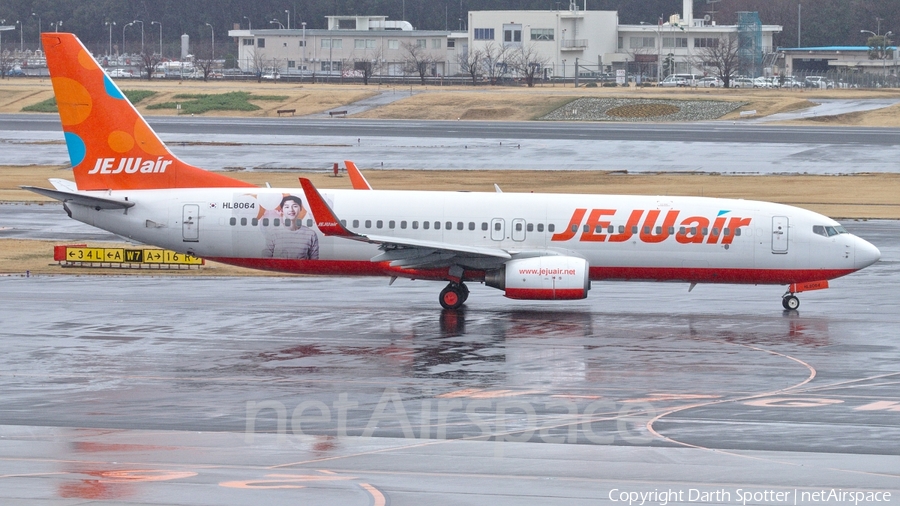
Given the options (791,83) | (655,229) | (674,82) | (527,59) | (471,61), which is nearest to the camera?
(655,229)

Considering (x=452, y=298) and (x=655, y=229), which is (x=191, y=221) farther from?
(x=655, y=229)

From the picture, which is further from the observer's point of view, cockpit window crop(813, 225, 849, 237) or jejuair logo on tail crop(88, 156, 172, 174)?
jejuair logo on tail crop(88, 156, 172, 174)

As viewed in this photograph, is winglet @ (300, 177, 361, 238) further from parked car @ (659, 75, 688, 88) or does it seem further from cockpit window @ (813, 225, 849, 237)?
parked car @ (659, 75, 688, 88)

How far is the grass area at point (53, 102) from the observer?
12738cm

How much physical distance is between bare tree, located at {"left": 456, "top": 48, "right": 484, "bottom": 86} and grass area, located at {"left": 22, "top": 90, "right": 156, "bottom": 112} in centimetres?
4500

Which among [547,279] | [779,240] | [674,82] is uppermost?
[674,82]

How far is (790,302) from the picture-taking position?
36.6 metres

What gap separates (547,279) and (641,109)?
87.6 m

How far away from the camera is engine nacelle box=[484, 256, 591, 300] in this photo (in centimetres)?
3447

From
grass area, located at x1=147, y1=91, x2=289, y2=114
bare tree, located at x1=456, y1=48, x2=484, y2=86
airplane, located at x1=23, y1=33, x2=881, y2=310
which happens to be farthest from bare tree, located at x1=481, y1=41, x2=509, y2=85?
airplane, located at x1=23, y1=33, x2=881, y2=310

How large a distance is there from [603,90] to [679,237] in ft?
352

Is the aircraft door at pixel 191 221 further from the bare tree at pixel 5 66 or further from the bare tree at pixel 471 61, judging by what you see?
the bare tree at pixel 5 66

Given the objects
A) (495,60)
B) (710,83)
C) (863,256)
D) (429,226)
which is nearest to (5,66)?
(495,60)

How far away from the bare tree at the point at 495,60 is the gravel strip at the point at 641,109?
41.1 m
